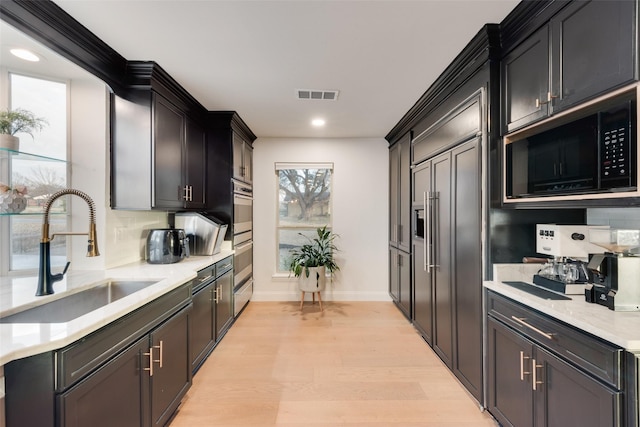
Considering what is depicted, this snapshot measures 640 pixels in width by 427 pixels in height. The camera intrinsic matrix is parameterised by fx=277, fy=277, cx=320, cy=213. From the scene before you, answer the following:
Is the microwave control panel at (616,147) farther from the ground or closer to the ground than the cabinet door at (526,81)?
closer to the ground

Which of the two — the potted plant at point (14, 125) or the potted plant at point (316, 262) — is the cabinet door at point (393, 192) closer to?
the potted plant at point (316, 262)

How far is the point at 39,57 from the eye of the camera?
1.82m

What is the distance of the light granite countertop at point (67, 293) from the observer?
1.01 m

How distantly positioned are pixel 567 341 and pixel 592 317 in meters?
0.15

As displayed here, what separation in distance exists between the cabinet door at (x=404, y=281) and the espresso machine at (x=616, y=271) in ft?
6.56

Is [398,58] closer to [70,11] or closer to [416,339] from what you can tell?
[70,11]

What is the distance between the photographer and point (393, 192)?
407cm

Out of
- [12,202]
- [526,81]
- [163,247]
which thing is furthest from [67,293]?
[526,81]

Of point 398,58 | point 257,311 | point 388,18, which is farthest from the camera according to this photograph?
point 257,311

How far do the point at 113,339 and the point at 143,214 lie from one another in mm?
1686

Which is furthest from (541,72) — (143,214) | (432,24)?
(143,214)

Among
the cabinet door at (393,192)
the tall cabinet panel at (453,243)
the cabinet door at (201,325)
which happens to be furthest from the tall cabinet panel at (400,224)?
the cabinet door at (201,325)

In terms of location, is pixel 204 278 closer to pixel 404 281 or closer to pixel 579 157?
pixel 404 281

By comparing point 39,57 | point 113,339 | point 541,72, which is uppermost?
point 39,57
